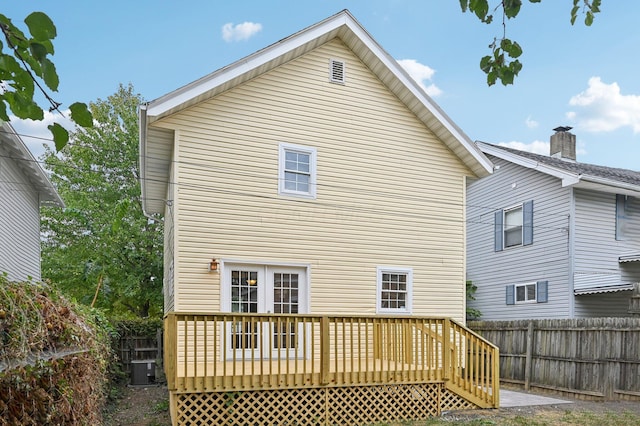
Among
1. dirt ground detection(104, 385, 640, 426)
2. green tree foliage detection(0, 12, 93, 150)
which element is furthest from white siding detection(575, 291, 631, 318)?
green tree foliage detection(0, 12, 93, 150)

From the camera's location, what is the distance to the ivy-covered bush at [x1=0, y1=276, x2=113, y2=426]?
3359mm

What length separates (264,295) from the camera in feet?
31.7

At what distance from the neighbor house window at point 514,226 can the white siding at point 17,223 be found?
13.2 metres

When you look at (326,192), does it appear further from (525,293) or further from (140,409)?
(525,293)

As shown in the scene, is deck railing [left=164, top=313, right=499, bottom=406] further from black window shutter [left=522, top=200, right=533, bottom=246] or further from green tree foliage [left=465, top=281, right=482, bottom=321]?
green tree foliage [left=465, top=281, right=482, bottom=321]

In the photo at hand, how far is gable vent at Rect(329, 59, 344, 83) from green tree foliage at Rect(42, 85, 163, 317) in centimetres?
1197

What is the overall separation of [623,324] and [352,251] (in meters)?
5.40

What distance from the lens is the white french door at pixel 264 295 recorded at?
9.30 meters

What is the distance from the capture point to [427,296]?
11.0 meters

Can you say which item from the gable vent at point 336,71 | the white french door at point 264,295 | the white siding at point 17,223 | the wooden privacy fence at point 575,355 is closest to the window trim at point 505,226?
the wooden privacy fence at point 575,355

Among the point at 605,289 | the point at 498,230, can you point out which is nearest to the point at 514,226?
the point at 498,230

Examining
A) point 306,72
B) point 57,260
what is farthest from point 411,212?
point 57,260

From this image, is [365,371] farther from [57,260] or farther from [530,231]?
[57,260]

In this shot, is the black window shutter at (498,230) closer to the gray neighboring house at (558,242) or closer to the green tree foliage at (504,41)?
the gray neighboring house at (558,242)
